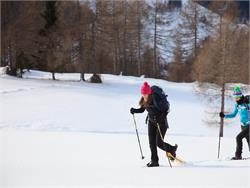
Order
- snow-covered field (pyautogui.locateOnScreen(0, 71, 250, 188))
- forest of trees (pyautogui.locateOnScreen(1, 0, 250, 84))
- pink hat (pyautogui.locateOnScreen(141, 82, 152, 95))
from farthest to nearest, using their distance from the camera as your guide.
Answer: forest of trees (pyautogui.locateOnScreen(1, 0, 250, 84)) → pink hat (pyautogui.locateOnScreen(141, 82, 152, 95)) → snow-covered field (pyautogui.locateOnScreen(0, 71, 250, 188))

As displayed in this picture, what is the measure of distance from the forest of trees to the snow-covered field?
147 inches

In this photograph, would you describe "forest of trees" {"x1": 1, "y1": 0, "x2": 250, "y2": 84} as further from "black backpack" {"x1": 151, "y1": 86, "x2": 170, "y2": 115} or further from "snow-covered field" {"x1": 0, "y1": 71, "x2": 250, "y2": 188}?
"black backpack" {"x1": 151, "y1": 86, "x2": 170, "y2": 115}

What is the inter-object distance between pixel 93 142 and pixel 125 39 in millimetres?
31140

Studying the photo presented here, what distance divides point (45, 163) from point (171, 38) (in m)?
38.1

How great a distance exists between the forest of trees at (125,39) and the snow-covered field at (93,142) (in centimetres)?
372

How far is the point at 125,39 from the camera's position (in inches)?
1656

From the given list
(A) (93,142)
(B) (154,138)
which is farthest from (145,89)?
(A) (93,142)

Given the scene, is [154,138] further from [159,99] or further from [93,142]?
[93,142]

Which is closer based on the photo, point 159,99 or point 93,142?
point 159,99

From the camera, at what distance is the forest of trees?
21.3 metres

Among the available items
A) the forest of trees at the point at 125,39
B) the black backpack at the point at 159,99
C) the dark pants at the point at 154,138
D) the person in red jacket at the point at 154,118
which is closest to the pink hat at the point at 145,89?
the person in red jacket at the point at 154,118

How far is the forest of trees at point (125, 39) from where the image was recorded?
21.3 m

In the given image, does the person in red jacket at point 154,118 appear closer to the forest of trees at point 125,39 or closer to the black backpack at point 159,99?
the black backpack at point 159,99

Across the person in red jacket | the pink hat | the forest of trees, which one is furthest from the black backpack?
the forest of trees
